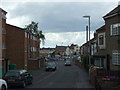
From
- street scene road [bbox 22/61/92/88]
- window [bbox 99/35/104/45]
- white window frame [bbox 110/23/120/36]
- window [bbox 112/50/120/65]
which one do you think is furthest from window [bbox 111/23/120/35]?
window [bbox 99/35/104/45]

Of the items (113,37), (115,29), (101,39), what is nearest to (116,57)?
(113,37)

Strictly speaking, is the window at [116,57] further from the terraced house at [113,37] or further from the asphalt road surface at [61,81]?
the asphalt road surface at [61,81]

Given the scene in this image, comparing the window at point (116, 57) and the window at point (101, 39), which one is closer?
the window at point (116, 57)

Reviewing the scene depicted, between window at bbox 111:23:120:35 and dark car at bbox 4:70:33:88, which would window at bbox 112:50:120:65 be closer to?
window at bbox 111:23:120:35

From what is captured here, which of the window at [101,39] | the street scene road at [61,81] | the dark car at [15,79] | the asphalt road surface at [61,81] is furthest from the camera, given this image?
the window at [101,39]

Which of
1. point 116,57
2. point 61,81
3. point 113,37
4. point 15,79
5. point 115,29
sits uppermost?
point 115,29

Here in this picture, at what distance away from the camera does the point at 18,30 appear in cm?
4903

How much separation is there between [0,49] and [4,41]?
14.9 feet

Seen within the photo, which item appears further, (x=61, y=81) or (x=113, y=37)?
(x=61, y=81)

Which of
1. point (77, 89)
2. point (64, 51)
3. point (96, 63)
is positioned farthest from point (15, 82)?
point (64, 51)

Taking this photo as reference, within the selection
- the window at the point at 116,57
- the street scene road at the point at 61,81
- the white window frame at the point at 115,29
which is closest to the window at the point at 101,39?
the street scene road at the point at 61,81

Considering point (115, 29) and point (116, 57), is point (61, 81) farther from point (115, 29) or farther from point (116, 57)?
point (115, 29)

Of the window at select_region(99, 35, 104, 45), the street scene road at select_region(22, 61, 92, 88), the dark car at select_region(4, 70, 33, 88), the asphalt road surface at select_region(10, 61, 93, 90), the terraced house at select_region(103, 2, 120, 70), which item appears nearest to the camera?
the dark car at select_region(4, 70, 33, 88)

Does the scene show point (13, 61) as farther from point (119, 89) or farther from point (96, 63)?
point (119, 89)
